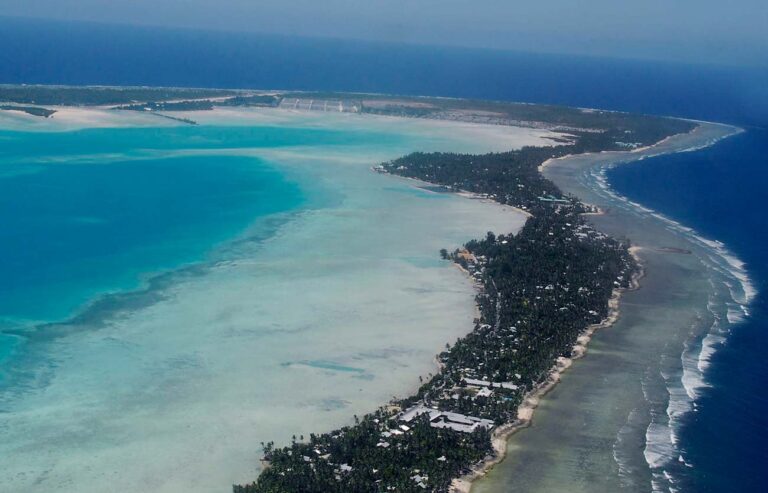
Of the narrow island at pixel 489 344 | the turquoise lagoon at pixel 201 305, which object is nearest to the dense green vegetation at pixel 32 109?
the turquoise lagoon at pixel 201 305

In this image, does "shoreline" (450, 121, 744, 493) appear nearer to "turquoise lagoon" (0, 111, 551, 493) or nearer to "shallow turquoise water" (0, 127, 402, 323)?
"turquoise lagoon" (0, 111, 551, 493)

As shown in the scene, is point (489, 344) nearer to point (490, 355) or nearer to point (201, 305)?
point (490, 355)

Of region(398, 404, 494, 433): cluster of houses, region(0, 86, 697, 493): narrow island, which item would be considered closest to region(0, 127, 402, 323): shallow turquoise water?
region(0, 86, 697, 493): narrow island

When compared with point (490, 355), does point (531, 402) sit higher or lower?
lower

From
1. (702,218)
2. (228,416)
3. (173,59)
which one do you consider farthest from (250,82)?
(228,416)

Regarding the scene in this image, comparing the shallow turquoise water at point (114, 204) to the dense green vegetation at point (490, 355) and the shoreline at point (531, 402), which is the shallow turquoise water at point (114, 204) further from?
the shoreline at point (531, 402)

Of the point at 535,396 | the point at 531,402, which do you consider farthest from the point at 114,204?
the point at 531,402

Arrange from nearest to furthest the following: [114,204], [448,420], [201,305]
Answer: [448,420], [201,305], [114,204]
